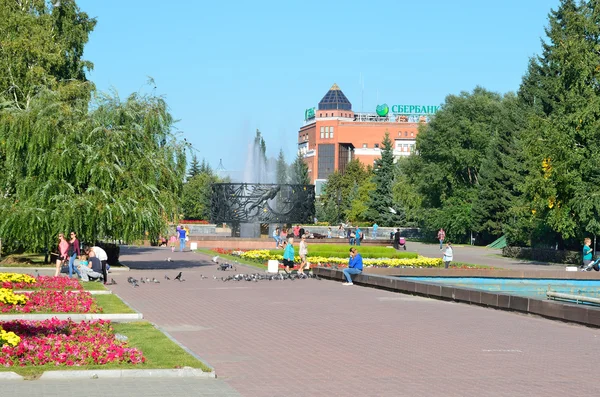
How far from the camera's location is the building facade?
180 metres

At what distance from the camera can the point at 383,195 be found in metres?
97.5

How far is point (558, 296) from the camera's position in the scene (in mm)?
21375

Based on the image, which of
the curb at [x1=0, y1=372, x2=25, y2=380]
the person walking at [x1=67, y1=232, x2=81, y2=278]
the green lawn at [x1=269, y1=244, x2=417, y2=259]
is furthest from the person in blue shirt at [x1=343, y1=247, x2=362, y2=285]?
the curb at [x1=0, y1=372, x2=25, y2=380]

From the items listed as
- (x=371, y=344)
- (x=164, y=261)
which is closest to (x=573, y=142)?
(x=164, y=261)

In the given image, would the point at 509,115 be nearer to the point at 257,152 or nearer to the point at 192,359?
the point at 257,152

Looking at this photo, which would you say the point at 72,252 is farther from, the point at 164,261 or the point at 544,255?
the point at 544,255

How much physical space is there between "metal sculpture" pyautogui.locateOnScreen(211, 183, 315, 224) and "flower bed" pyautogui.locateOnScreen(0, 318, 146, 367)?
41330mm

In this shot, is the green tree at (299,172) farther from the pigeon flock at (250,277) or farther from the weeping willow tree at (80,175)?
the pigeon flock at (250,277)

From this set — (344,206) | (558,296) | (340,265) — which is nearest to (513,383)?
(558,296)

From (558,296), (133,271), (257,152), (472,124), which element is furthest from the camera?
(472,124)

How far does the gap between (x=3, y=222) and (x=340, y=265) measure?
13887 millimetres

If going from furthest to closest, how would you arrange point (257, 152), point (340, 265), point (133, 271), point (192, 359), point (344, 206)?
point (344, 206), point (257, 152), point (340, 265), point (133, 271), point (192, 359)

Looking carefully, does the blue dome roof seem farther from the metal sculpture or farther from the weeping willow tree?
the weeping willow tree

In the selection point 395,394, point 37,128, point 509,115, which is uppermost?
point 509,115
